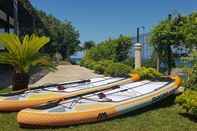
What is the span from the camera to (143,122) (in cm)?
766

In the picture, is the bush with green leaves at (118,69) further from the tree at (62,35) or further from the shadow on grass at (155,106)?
the tree at (62,35)

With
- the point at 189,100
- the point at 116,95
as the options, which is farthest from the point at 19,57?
the point at 189,100

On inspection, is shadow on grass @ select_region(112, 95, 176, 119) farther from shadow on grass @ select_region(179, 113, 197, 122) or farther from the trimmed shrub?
the trimmed shrub

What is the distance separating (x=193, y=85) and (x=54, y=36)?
4603cm

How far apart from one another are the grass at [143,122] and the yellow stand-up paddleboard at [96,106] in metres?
0.16

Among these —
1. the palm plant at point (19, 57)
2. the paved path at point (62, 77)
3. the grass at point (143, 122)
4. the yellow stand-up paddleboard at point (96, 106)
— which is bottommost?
the grass at point (143, 122)

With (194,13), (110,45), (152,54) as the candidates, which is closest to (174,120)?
(194,13)

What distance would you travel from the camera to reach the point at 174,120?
25.6 feet

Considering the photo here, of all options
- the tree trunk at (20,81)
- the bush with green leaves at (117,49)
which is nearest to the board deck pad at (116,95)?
the tree trunk at (20,81)

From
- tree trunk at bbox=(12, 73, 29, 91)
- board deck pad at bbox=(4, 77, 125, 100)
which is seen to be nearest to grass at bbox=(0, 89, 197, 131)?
board deck pad at bbox=(4, 77, 125, 100)

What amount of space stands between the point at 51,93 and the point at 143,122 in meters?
2.90

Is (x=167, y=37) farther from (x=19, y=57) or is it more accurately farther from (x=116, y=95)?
(x=116, y=95)

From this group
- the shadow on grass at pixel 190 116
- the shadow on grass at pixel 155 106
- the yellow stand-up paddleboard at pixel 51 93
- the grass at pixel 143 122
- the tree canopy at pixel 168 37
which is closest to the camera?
the grass at pixel 143 122

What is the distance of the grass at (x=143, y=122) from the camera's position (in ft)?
23.4
